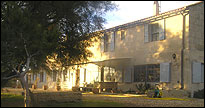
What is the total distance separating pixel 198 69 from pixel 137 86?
4311 millimetres

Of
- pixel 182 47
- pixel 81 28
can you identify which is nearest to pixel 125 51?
pixel 182 47

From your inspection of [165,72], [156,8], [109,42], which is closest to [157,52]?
[165,72]

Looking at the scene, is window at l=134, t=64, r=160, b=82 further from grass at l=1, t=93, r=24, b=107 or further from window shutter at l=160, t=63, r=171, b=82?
grass at l=1, t=93, r=24, b=107

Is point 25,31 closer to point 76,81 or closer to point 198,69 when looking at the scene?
point 198,69

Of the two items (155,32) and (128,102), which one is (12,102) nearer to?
(128,102)

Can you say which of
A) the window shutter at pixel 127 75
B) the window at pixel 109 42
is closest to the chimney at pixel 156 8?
the window at pixel 109 42

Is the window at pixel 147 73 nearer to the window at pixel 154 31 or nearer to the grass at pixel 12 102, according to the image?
the window at pixel 154 31

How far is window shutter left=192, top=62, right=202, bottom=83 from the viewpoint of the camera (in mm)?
17406

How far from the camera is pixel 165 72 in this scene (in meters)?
18.2

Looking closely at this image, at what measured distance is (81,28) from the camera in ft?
43.8

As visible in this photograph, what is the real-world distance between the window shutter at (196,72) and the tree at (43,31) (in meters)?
6.79

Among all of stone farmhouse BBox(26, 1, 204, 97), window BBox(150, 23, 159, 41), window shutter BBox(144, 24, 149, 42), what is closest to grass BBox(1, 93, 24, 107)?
stone farmhouse BBox(26, 1, 204, 97)

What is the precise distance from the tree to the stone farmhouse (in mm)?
2844

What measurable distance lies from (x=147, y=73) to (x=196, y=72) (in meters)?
3.46
